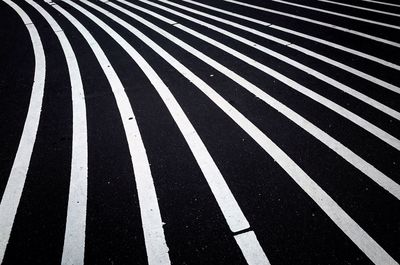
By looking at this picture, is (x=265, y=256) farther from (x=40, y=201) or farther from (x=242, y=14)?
(x=242, y=14)

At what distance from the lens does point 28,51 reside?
6.32 m

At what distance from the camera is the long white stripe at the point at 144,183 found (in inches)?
105

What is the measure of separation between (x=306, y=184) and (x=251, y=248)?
1106 mm

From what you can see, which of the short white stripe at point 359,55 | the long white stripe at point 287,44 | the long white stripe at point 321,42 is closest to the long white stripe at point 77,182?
the long white stripe at point 287,44

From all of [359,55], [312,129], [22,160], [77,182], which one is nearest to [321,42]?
[359,55]

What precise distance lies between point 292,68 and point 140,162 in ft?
11.8

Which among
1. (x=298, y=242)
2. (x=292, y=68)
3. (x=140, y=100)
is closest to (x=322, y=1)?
(x=292, y=68)

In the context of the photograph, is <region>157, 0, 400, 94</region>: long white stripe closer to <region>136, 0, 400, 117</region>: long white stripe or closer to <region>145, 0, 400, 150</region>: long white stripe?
<region>136, 0, 400, 117</region>: long white stripe

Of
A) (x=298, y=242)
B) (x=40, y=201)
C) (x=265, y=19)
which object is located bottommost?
(x=298, y=242)

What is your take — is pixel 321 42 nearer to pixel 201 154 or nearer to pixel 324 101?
pixel 324 101

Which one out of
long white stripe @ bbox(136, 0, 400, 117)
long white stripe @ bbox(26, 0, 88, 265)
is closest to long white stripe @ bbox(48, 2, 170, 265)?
long white stripe @ bbox(26, 0, 88, 265)

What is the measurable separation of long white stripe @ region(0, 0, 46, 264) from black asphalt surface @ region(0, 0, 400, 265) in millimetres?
71

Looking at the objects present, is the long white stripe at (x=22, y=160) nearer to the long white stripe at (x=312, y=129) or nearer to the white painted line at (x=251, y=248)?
the white painted line at (x=251, y=248)

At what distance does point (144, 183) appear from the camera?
3.30m
